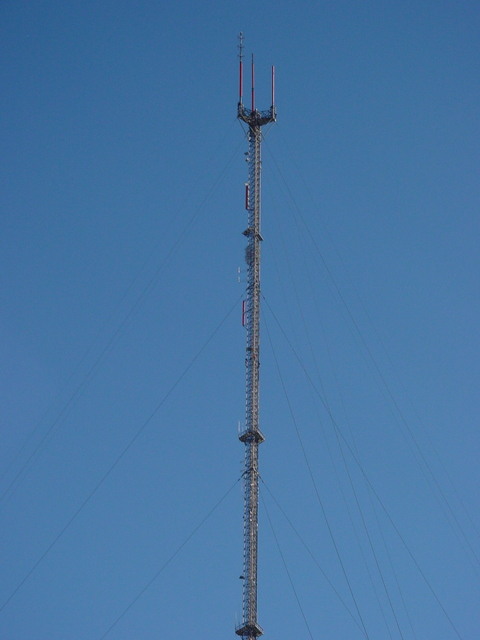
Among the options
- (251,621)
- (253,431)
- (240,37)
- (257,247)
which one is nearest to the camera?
(251,621)

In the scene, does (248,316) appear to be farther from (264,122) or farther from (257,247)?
(264,122)

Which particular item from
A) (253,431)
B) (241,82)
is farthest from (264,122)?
(253,431)

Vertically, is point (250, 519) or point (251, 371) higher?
point (251, 371)

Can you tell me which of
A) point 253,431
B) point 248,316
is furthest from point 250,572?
point 248,316

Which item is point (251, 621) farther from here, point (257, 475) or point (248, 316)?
point (248, 316)

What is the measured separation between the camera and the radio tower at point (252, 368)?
7031cm

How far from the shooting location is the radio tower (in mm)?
70312

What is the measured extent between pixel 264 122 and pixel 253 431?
19.3 metres

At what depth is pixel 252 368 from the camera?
76438 millimetres

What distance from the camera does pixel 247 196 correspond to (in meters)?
81.2

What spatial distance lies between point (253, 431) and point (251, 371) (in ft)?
12.4

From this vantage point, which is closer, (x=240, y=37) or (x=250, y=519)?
(x=250, y=519)

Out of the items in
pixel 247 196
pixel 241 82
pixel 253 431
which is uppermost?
pixel 241 82

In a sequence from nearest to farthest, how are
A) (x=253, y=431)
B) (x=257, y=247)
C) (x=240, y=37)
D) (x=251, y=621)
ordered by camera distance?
(x=251, y=621)
(x=253, y=431)
(x=257, y=247)
(x=240, y=37)
